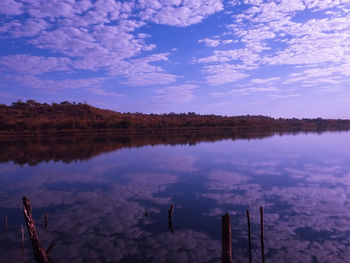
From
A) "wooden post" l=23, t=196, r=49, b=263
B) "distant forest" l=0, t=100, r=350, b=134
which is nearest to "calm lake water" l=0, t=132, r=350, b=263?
"wooden post" l=23, t=196, r=49, b=263

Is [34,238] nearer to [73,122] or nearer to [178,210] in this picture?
[178,210]

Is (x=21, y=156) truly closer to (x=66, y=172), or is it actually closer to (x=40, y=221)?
(x=66, y=172)

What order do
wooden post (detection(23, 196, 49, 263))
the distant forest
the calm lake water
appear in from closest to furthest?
wooden post (detection(23, 196, 49, 263)), the calm lake water, the distant forest

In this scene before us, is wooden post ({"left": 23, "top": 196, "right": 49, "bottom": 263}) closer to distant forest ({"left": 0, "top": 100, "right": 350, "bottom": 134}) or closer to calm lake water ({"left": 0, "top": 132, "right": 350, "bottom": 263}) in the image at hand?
calm lake water ({"left": 0, "top": 132, "right": 350, "bottom": 263})

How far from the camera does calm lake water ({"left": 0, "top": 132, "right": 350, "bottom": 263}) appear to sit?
733 centimetres

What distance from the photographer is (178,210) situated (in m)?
10.7

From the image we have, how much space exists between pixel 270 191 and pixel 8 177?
53.2 ft

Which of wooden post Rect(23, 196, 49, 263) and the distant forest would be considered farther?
the distant forest

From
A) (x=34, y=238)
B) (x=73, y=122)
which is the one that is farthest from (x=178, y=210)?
(x=73, y=122)

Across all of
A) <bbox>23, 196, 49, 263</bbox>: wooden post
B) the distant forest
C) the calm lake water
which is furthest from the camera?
the distant forest

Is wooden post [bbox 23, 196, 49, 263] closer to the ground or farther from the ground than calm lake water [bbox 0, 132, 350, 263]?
farther from the ground

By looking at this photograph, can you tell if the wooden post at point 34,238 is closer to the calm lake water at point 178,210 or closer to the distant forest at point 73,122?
the calm lake water at point 178,210

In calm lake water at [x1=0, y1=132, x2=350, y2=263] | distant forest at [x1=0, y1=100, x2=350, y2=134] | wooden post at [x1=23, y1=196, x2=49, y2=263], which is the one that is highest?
distant forest at [x1=0, y1=100, x2=350, y2=134]

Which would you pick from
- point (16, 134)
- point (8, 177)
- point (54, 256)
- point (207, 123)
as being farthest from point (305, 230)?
point (207, 123)
